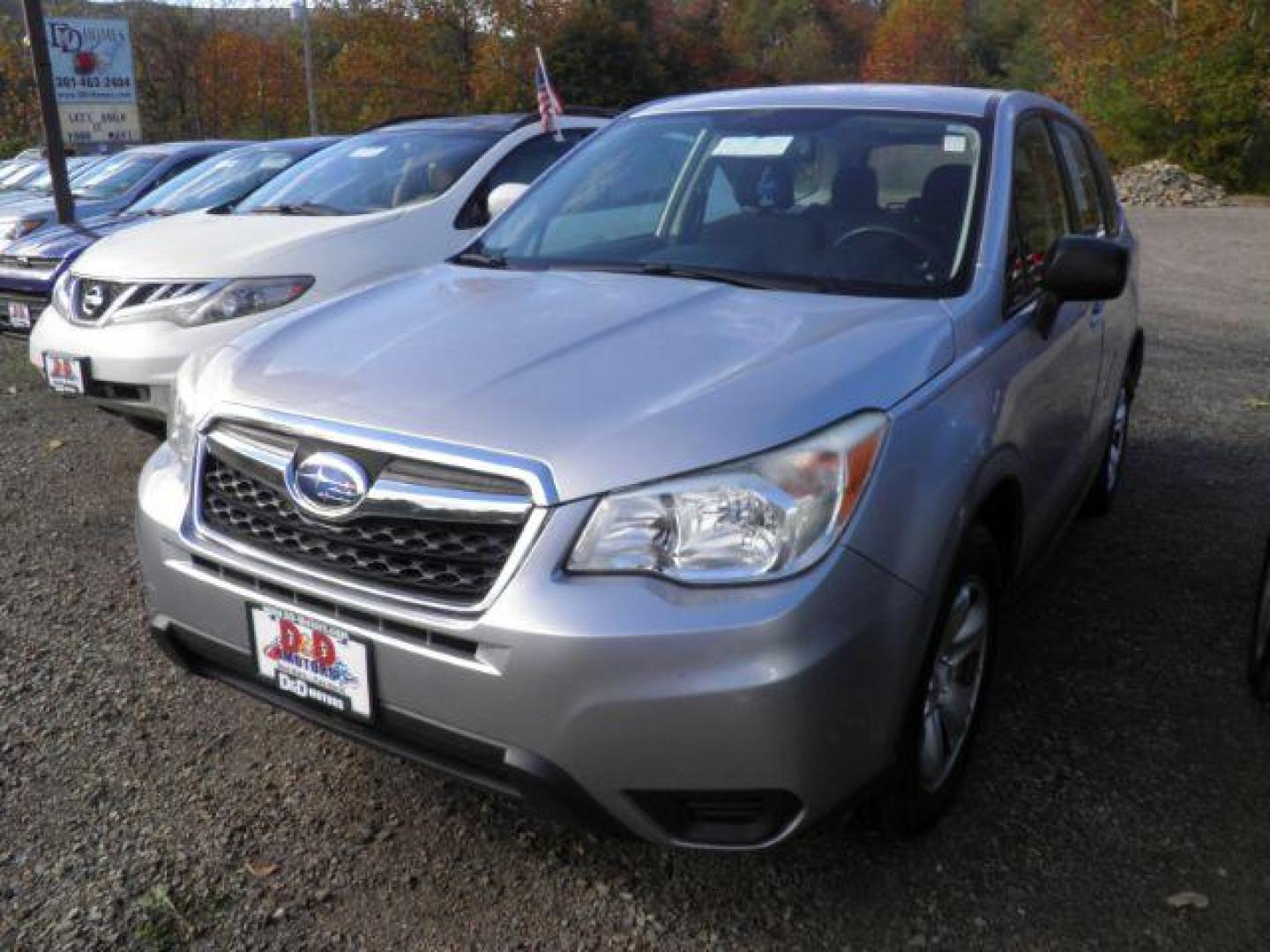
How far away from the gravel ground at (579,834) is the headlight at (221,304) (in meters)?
1.26

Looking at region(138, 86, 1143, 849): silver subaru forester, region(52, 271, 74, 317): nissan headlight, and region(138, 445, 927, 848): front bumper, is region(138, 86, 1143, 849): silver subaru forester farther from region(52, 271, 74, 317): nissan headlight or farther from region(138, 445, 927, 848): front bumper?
region(52, 271, 74, 317): nissan headlight

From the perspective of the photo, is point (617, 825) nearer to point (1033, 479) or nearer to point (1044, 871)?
point (1044, 871)

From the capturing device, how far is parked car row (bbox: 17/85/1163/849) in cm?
199

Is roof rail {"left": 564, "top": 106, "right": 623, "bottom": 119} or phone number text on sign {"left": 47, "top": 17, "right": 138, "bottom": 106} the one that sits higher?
roof rail {"left": 564, "top": 106, "right": 623, "bottom": 119}

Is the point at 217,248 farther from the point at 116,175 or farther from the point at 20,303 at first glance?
the point at 116,175

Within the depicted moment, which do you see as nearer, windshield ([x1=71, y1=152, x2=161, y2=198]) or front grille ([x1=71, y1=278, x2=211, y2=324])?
front grille ([x1=71, y1=278, x2=211, y2=324])

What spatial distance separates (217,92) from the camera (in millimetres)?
42125

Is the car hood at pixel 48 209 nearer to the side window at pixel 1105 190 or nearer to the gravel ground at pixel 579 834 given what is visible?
the gravel ground at pixel 579 834

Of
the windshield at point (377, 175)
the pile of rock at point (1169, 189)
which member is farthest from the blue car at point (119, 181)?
the pile of rock at point (1169, 189)

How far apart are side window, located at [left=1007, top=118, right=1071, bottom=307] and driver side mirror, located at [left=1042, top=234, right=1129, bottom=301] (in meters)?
0.09

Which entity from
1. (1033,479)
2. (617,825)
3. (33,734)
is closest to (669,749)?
(617,825)

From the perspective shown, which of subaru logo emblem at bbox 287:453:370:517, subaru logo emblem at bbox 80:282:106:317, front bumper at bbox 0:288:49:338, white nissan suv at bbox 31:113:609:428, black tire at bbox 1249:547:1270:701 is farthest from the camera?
front bumper at bbox 0:288:49:338

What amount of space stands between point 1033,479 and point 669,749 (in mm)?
1486

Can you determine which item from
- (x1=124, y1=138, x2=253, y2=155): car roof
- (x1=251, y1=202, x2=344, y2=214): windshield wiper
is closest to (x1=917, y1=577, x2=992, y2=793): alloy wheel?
(x1=251, y1=202, x2=344, y2=214): windshield wiper
